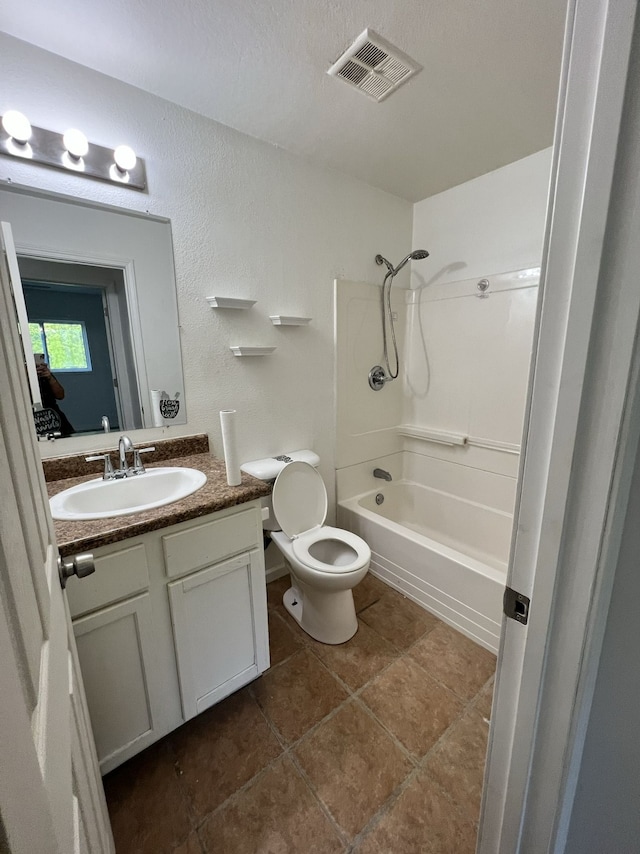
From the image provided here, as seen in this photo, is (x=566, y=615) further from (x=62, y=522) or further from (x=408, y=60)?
(x=408, y=60)

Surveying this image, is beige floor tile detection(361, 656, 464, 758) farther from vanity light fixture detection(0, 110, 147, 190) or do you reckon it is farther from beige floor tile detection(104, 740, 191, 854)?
vanity light fixture detection(0, 110, 147, 190)

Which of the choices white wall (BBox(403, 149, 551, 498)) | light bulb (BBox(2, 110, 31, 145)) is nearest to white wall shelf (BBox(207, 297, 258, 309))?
light bulb (BBox(2, 110, 31, 145))

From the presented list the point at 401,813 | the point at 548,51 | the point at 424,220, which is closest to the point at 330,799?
the point at 401,813

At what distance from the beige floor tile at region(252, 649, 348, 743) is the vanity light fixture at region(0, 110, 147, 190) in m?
2.21

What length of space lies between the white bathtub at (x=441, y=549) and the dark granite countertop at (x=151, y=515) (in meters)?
1.08

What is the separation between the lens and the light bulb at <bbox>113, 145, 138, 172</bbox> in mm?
1367

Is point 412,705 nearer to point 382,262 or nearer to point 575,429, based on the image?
point 575,429

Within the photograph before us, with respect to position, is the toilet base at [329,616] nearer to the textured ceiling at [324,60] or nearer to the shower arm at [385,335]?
the shower arm at [385,335]

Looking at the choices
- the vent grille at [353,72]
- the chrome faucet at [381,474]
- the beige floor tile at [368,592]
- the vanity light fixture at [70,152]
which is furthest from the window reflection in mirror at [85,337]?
the chrome faucet at [381,474]

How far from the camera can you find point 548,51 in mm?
1252

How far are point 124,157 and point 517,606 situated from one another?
6.40ft

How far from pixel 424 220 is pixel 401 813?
3021 millimetres

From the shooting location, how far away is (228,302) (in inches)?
66.4

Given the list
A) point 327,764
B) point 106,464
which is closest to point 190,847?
point 327,764
